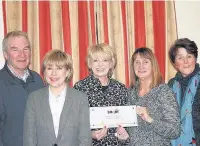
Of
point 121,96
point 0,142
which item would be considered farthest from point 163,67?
point 0,142

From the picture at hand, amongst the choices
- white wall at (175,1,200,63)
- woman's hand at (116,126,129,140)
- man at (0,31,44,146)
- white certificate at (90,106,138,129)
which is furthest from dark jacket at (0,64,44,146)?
white wall at (175,1,200,63)

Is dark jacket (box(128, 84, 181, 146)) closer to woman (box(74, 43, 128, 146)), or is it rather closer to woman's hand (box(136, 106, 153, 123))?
woman's hand (box(136, 106, 153, 123))

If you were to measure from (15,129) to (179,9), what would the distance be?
3.02m

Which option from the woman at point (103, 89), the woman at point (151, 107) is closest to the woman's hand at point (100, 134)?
the woman at point (103, 89)

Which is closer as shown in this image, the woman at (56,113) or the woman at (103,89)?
the woman at (56,113)

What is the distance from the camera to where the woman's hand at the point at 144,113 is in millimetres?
2627

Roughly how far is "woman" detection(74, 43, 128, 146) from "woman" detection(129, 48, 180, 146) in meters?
0.14

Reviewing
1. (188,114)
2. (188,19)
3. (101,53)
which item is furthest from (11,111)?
(188,19)

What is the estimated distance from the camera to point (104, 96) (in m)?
2.81

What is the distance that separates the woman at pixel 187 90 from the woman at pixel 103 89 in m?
0.62

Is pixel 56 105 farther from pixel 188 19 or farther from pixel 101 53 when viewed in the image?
pixel 188 19

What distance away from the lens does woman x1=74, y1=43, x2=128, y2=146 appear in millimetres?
2758

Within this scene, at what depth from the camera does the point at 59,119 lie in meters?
2.50

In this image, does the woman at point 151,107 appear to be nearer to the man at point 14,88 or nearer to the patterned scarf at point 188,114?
the patterned scarf at point 188,114
